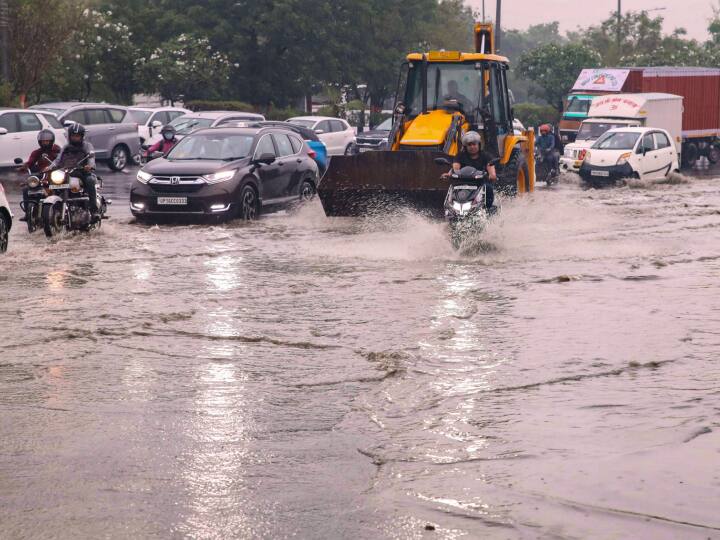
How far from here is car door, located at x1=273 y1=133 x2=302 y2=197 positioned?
72.3 feet

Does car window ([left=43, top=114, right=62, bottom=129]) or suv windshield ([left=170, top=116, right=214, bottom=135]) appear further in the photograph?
suv windshield ([left=170, top=116, right=214, bottom=135])

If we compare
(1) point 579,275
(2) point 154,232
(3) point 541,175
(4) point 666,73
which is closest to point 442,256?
(1) point 579,275

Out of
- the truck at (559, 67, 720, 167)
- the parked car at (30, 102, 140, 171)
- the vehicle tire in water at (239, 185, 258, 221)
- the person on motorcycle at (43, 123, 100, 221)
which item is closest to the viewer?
the person on motorcycle at (43, 123, 100, 221)

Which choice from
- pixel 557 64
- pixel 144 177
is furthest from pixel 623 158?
pixel 557 64

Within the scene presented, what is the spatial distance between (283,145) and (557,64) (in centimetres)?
5834

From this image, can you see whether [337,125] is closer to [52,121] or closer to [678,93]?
[52,121]

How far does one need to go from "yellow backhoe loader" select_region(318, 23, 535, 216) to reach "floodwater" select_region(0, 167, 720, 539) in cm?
307

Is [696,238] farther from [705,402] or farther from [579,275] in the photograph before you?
[705,402]

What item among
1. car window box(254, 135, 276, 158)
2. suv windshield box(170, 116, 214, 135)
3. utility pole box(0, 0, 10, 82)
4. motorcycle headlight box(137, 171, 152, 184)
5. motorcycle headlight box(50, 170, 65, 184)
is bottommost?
motorcycle headlight box(137, 171, 152, 184)

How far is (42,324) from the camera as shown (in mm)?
11242

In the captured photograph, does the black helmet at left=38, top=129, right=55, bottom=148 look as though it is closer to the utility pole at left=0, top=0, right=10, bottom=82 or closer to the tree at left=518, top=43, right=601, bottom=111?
the utility pole at left=0, top=0, right=10, bottom=82

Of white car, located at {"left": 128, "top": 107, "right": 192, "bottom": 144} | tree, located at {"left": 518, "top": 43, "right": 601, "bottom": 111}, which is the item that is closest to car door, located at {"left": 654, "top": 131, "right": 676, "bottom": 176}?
white car, located at {"left": 128, "top": 107, "right": 192, "bottom": 144}

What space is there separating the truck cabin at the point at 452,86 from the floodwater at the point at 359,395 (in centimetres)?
554

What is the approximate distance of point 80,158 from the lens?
1828cm
